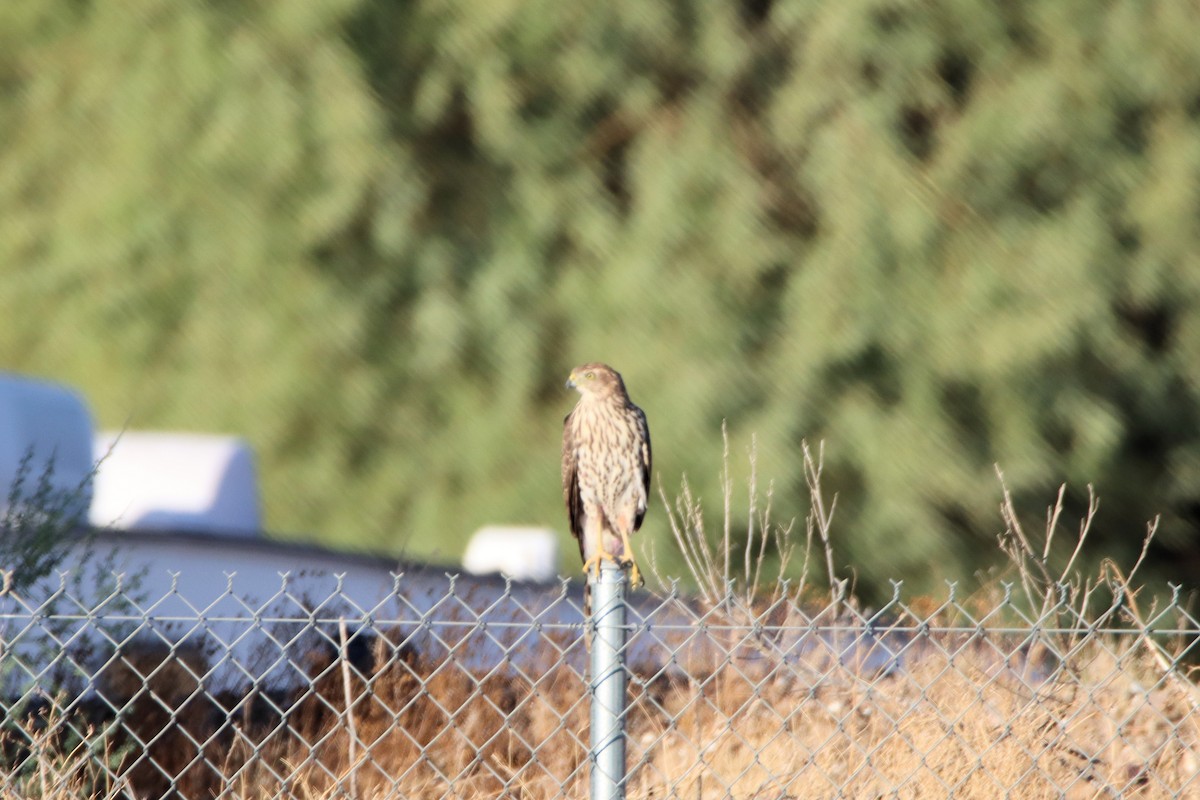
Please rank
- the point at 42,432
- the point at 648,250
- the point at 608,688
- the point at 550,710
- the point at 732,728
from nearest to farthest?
the point at 608,688
the point at 732,728
the point at 550,710
the point at 42,432
the point at 648,250

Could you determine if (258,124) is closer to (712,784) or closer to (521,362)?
(521,362)

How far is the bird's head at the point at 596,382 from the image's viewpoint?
441cm

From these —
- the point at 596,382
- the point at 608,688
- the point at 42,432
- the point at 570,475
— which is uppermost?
the point at 608,688

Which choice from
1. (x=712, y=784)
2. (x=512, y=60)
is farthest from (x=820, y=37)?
(x=712, y=784)

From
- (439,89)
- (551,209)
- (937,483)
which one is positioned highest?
(439,89)

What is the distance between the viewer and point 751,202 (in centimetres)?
798

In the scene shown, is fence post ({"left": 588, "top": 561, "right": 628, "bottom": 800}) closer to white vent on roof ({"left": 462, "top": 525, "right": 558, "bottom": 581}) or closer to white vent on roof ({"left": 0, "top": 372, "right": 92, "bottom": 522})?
white vent on roof ({"left": 0, "top": 372, "right": 92, "bottom": 522})

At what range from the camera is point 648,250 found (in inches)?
314

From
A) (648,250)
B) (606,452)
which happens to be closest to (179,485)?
(606,452)

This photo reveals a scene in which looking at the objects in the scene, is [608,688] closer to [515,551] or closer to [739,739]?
[739,739]

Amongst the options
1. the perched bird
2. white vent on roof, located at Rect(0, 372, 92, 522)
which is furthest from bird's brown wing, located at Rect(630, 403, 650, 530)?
white vent on roof, located at Rect(0, 372, 92, 522)

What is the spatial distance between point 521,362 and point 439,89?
139cm

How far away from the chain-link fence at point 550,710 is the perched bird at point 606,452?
330 mm

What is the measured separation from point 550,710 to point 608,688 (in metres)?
1.03
